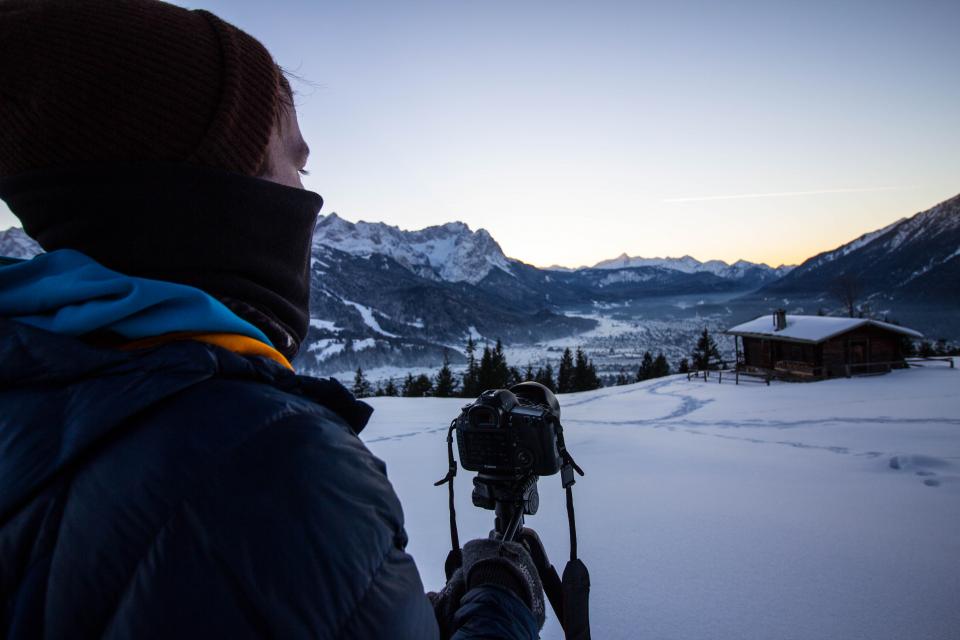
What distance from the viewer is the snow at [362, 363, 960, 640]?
255 centimetres

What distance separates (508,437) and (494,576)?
0.57 m

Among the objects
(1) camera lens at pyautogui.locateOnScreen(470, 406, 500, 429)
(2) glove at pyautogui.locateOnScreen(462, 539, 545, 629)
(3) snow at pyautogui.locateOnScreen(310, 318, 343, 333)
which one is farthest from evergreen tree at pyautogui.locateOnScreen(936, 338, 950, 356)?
(3) snow at pyautogui.locateOnScreen(310, 318, 343, 333)

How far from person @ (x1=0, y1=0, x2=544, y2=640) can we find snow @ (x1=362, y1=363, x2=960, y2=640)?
6.89ft

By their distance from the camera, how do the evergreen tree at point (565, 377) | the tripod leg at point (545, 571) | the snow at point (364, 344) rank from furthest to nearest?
the snow at point (364, 344)
the evergreen tree at point (565, 377)
the tripod leg at point (545, 571)

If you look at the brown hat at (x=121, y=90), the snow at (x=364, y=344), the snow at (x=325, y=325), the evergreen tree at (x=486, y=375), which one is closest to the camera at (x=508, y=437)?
the brown hat at (x=121, y=90)

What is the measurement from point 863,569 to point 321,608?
359 cm

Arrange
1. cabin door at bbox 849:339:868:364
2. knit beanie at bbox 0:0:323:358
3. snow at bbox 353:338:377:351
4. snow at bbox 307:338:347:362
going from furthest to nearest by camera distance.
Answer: snow at bbox 353:338:377:351 → snow at bbox 307:338:347:362 → cabin door at bbox 849:339:868:364 → knit beanie at bbox 0:0:323:358

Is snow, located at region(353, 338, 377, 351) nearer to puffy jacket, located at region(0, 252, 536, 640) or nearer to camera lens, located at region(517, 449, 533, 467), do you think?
camera lens, located at region(517, 449, 533, 467)

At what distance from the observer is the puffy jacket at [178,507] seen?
2.05ft

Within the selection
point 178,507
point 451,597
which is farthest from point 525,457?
point 178,507

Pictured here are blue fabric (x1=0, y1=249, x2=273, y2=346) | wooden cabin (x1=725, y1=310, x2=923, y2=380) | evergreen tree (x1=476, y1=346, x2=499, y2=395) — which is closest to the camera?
blue fabric (x1=0, y1=249, x2=273, y2=346)

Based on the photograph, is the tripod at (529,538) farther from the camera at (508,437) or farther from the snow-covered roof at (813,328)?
the snow-covered roof at (813,328)

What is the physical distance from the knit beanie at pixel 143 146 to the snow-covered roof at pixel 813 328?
88.6 feet

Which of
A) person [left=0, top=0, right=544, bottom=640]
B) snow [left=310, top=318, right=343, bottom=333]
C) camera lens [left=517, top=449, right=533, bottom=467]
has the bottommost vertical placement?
camera lens [left=517, top=449, right=533, bottom=467]
